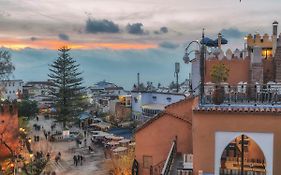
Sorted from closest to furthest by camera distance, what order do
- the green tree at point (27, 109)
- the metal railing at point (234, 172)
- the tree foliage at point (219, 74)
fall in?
1. the metal railing at point (234, 172)
2. the tree foliage at point (219, 74)
3. the green tree at point (27, 109)

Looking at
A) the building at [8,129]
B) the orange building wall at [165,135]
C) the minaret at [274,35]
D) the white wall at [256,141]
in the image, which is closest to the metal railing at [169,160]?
the orange building wall at [165,135]

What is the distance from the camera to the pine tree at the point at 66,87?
156 feet

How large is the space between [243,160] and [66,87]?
40.1 m

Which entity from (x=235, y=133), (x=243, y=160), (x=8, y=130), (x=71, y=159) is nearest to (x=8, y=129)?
(x=8, y=130)

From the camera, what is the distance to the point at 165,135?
15.8 meters

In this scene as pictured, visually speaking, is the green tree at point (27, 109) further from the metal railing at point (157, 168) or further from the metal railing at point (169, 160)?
the metal railing at point (169, 160)

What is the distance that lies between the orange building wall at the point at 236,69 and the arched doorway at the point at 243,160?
20.8 ft

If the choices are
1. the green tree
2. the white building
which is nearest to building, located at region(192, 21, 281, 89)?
the white building

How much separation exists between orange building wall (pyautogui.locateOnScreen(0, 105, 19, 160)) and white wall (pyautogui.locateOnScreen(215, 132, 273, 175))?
21.5 meters

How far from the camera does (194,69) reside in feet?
63.7

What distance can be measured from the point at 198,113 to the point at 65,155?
23.1 metres

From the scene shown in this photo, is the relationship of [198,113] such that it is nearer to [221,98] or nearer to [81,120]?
[221,98]

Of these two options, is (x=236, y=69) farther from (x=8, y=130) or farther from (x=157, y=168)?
(x=8, y=130)

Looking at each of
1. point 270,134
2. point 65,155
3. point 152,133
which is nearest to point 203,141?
point 270,134
